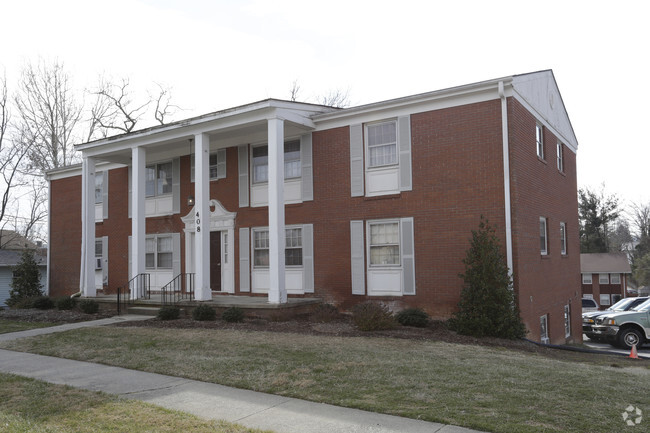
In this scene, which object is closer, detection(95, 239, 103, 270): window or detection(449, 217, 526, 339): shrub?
detection(449, 217, 526, 339): shrub

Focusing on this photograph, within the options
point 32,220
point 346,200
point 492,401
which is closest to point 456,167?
point 346,200

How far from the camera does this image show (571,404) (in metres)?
6.02

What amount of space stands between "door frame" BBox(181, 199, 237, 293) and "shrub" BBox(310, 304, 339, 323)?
389 centimetres

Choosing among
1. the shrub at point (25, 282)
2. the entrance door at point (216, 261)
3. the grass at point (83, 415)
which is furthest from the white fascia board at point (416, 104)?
the shrub at point (25, 282)

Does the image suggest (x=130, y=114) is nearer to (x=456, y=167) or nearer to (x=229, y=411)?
(x=456, y=167)

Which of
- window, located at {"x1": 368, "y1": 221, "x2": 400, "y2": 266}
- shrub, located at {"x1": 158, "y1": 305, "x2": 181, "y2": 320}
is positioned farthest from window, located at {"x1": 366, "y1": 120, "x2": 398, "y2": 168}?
shrub, located at {"x1": 158, "y1": 305, "x2": 181, "y2": 320}

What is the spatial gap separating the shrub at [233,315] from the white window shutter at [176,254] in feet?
18.9

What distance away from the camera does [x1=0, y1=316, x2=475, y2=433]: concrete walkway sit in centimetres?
549

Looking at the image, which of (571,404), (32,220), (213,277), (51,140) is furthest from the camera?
(32,220)

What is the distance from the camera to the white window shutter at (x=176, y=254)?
1928 centimetres

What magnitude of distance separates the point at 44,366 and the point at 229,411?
4.88 metres

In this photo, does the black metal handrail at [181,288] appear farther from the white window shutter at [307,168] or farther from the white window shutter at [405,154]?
the white window shutter at [405,154]

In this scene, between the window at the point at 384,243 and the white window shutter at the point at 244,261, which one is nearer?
the window at the point at 384,243

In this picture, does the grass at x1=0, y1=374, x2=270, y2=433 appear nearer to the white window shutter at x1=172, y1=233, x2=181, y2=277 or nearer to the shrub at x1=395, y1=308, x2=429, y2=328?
the shrub at x1=395, y1=308, x2=429, y2=328
